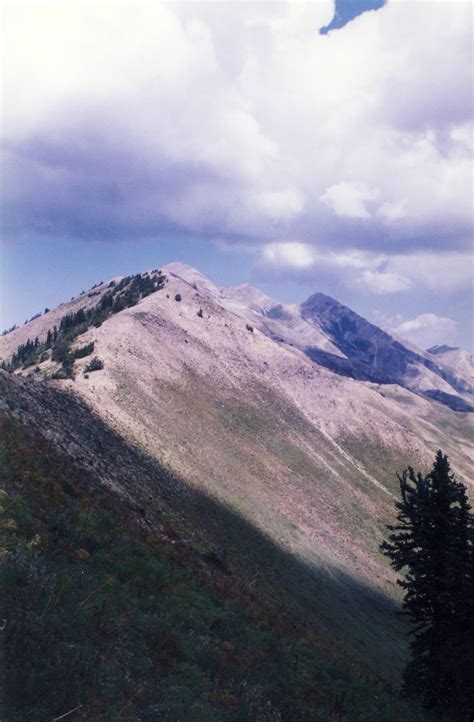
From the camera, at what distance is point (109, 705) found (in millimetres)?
7852

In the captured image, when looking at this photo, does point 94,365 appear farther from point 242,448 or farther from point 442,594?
point 442,594

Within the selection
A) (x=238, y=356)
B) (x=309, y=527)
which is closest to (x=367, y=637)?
(x=309, y=527)

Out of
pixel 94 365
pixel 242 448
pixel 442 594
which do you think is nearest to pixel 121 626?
pixel 442 594

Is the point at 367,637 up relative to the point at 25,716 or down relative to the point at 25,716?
up

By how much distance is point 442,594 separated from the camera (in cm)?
1816

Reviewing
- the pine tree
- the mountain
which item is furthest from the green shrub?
the pine tree

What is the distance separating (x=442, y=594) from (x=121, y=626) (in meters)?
13.7

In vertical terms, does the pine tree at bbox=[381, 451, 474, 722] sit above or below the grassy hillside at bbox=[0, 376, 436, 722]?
above

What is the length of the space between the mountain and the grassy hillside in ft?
3.74

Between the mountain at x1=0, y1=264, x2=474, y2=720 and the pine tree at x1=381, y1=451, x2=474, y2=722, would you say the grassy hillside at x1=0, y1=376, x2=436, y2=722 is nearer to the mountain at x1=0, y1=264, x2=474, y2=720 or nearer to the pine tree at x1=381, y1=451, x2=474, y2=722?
the mountain at x1=0, y1=264, x2=474, y2=720

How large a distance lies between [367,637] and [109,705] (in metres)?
34.4

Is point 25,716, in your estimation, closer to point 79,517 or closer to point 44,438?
point 79,517

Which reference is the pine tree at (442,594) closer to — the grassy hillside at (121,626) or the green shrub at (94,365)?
the grassy hillside at (121,626)

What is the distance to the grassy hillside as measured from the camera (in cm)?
800
